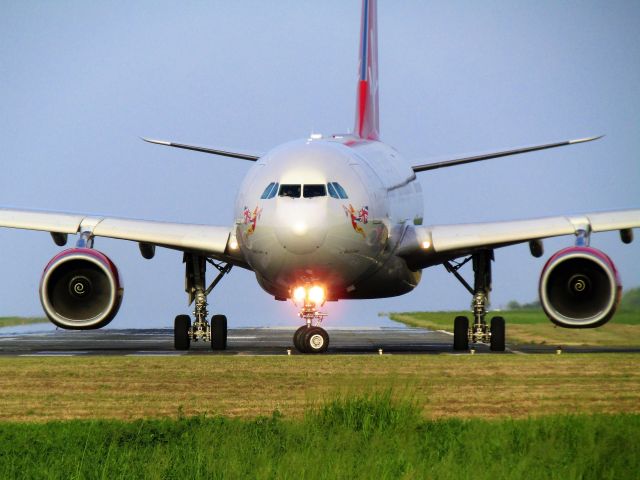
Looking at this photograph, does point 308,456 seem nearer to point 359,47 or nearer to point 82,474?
point 82,474

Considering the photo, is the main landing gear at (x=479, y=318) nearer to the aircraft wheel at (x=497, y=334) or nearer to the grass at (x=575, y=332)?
the aircraft wheel at (x=497, y=334)

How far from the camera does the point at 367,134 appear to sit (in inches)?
1469

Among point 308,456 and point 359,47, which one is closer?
point 308,456

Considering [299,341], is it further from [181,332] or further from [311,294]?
[181,332]

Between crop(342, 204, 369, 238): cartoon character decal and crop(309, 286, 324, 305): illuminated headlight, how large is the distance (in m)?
1.43

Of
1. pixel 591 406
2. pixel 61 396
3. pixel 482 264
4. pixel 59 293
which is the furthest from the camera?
pixel 482 264

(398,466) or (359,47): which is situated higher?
(359,47)

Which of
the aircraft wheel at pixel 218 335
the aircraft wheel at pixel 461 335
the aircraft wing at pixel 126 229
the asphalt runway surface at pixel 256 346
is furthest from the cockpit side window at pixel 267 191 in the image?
the aircraft wheel at pixel 461 335

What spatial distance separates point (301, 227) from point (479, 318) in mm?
6887

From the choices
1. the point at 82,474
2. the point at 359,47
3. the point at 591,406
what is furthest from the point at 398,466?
the point at 359,47

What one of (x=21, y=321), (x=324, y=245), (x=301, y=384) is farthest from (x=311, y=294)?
(x=21, y=321)

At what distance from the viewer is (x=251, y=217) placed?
1030 inches

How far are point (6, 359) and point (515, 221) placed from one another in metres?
11.3

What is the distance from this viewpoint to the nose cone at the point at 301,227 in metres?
25.1
